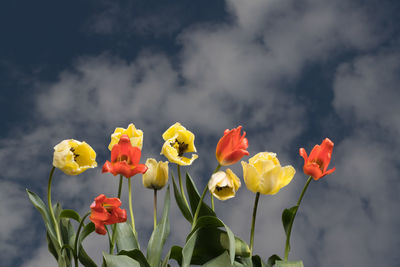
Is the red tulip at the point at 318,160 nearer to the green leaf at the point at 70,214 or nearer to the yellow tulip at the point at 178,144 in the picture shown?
the yellow tulip at the point at 178,144

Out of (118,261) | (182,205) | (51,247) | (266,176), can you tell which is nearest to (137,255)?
(118,261)

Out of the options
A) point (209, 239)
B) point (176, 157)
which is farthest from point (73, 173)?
point (209, 239)

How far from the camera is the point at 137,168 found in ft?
8.59

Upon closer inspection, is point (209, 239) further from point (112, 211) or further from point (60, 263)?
point (60, 263)

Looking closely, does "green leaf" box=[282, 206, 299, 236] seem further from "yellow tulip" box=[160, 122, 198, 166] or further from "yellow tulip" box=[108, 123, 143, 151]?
"yellow tulip" box=[108, 123, 143, 151]

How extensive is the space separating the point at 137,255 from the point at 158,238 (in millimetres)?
176

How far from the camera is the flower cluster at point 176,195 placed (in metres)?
2.62

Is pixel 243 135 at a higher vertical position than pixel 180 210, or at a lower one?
higher

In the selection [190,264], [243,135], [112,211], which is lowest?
[190,264]

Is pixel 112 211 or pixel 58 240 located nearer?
pixel 112 211

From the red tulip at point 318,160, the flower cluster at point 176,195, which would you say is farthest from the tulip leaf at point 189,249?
the red tulip at point 318,160

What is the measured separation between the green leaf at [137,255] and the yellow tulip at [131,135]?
0.53 meters

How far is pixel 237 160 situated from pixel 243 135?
5.0 inches

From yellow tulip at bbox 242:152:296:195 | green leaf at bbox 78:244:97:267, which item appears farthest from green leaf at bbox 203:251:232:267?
green leaf at bbox 78:244:97:267
